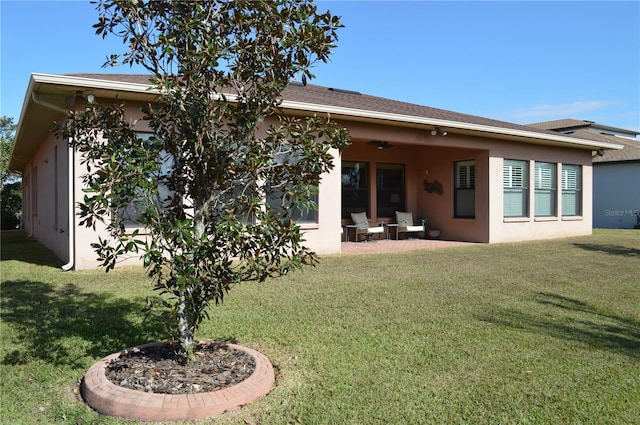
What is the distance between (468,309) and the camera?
5668 millimetres

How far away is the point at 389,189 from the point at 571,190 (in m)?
6.51

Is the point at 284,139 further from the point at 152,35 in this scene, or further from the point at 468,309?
the point at 468,309

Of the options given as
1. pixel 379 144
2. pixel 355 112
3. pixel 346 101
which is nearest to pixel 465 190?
pixel 379 144

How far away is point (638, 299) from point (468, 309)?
2551 mm

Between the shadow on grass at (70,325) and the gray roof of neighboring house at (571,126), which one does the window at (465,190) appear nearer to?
the shadow on grass at (70,325)

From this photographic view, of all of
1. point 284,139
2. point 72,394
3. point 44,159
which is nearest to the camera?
point 72,394

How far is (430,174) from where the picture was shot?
49.6ft

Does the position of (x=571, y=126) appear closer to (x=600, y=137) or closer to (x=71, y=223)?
(x=600, y=137)

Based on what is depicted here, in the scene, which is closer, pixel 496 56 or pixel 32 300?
pixel 32 300

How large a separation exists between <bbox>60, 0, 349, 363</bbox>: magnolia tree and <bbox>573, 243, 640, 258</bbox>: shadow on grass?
1051 cm

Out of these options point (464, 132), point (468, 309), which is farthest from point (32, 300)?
point (464, 132)

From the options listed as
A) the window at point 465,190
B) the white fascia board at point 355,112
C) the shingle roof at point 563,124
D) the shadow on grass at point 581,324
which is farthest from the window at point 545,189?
the shingle roof at point 563,124

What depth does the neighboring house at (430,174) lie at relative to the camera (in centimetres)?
1067

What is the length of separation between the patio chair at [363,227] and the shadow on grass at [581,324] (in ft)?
24.8
